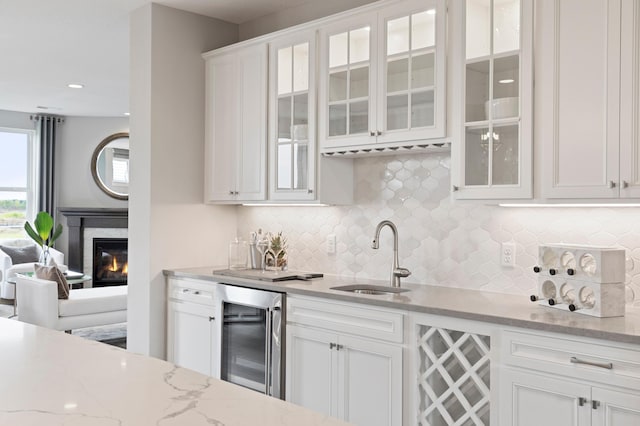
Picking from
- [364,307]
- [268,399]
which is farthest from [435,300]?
[268,399]

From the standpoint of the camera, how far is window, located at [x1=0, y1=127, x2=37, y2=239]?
9008mm

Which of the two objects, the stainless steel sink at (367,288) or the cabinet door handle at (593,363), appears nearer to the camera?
the cabinet door handle at (593,363)

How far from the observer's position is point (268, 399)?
1.34 meters

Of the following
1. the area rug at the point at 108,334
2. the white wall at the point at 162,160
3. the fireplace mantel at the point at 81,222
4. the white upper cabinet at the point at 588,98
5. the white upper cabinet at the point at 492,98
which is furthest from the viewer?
the fireplace mantel at the point at 81,222

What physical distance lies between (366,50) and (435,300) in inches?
55.8

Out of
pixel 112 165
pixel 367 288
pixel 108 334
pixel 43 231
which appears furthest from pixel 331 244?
pixel 112 165

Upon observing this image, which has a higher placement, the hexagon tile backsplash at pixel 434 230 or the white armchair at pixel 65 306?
the hexagon tile backsplash at pixel 434 230

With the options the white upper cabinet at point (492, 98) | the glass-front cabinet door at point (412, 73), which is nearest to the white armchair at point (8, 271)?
the glass-front cabinet door at point (412, 73)

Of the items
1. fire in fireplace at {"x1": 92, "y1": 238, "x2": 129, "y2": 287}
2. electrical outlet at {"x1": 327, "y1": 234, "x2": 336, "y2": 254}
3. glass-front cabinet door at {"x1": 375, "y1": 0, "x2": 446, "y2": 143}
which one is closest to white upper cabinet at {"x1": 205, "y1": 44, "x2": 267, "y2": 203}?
electrical outlet at {"x1": 327, "y1": 234, "x2": 336, "y2": 254}

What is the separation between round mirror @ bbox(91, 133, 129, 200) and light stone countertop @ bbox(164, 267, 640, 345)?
21.4 ft

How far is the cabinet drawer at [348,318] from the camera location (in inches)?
111

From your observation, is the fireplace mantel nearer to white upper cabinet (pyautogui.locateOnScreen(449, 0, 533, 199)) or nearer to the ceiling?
the ceiling

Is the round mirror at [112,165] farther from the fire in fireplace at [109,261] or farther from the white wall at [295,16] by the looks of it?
the white wall at [295,16]

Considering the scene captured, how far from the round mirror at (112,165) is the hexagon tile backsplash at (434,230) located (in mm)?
6095
